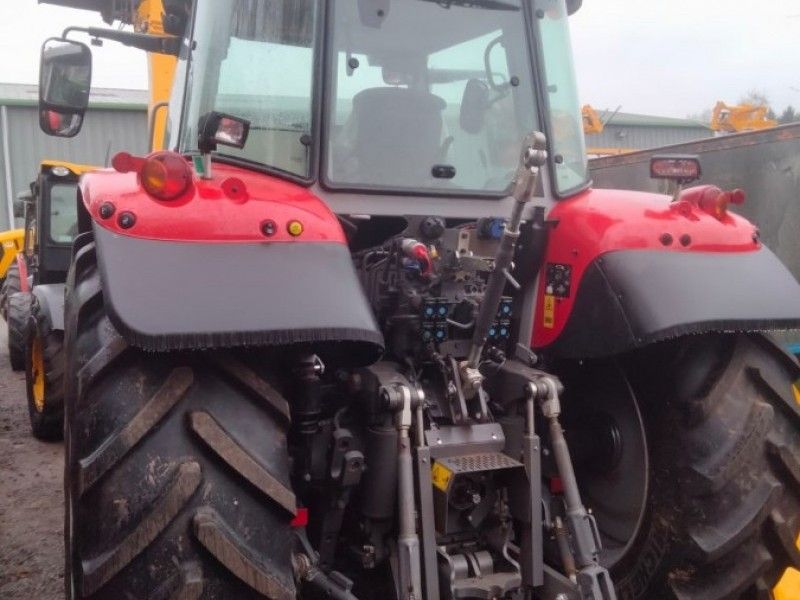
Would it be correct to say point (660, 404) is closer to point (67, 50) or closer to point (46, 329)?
point (67, 50)

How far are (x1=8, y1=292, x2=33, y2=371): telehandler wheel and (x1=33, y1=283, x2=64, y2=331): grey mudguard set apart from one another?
149 cm

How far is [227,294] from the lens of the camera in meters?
1.79

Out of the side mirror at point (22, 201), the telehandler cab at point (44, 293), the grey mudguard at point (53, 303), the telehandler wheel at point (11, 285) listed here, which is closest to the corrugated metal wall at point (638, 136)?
the side mirror at point (22, 201)

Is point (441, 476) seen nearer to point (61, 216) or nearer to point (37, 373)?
point (37, 373)

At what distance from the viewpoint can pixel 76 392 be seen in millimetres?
1887

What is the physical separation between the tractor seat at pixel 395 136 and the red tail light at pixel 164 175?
2.01 ft

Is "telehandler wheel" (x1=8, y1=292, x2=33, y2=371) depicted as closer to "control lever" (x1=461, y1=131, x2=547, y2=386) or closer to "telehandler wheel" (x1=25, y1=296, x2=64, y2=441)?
"telehandler wheel" (x1=25, y1=296, x2=64, y2=441)

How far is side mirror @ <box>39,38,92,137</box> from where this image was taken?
2.93 m

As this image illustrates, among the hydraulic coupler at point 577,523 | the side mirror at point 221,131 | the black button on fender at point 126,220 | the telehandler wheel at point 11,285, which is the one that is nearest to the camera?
the black button on fender at point 126,220

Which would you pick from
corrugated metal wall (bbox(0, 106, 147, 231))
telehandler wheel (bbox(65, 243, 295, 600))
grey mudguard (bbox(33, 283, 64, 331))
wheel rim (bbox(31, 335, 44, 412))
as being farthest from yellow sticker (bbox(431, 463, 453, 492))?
corrugated metal wall (bbox(0, 106, 147, 231))

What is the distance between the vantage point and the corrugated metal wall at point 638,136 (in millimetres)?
23781

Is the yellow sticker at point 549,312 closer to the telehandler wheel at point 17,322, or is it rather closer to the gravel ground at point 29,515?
the gravel ground at point 29,515

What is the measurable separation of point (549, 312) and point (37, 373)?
14.0 ft

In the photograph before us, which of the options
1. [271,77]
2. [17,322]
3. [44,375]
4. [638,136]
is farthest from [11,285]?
[638,136]
